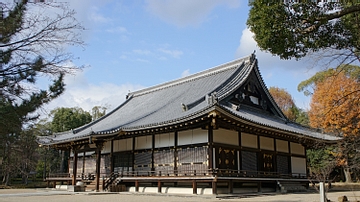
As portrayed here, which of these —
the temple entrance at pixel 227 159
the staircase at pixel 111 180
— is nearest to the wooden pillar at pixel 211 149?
the temple entrance at pixel 227 159

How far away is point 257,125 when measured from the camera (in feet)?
53.9

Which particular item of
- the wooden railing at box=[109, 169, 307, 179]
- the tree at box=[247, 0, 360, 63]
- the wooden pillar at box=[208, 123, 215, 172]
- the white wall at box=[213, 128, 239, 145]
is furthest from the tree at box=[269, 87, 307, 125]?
the tree at box=[247, 0, 360, 63]

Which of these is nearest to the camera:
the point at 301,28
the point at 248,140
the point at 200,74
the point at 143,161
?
the point at 301,28

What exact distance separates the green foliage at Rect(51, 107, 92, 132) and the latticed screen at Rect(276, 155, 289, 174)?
3062cm

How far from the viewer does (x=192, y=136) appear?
16.8m

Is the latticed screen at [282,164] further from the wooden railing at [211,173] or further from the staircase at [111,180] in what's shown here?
the staircase at [111,180]

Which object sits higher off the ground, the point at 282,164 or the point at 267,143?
the point at 267,143

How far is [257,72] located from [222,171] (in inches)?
326

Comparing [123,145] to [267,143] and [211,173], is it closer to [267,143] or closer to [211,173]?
[211,173]

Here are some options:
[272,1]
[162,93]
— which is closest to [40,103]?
[272,1]

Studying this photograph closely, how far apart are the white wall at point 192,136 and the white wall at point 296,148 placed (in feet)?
27.8

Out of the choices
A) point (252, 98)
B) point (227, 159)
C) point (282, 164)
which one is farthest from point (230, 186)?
point (252, 98)

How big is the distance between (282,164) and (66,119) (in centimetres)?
3252

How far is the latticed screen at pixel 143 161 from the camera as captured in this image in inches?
731
